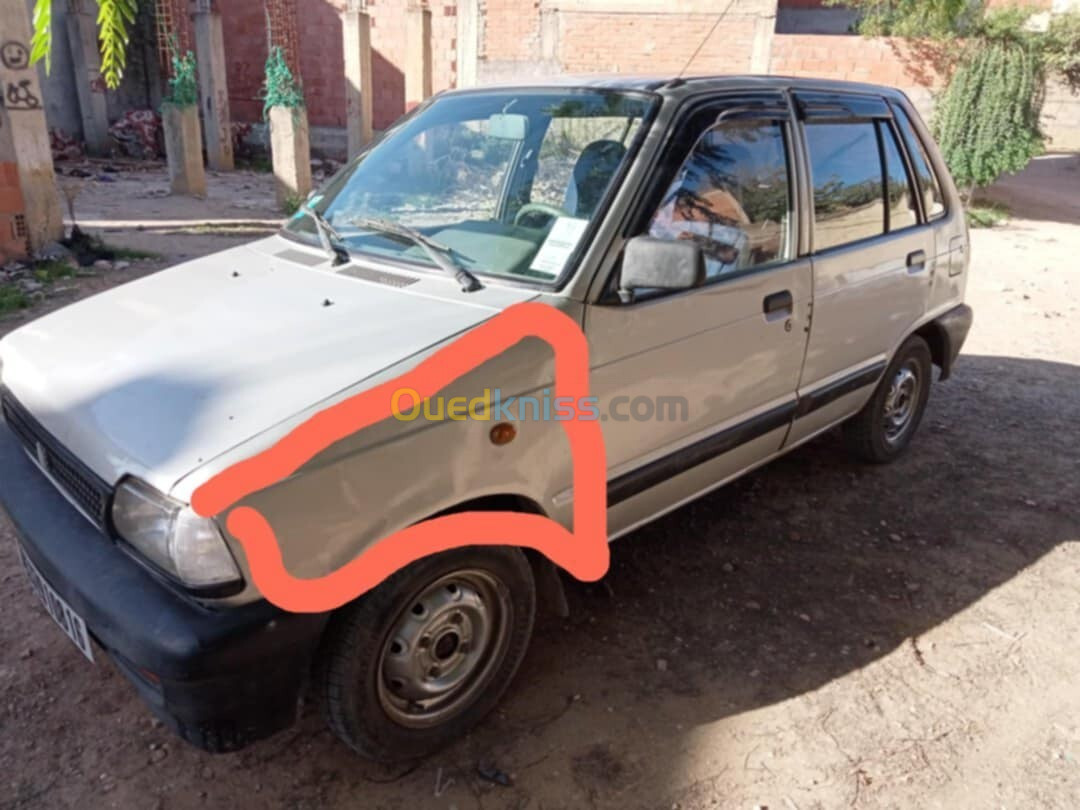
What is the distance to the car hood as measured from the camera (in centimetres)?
196

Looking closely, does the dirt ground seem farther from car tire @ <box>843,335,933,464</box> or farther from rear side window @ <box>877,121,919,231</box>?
rear side window @ <box>877,121,919,231</box>

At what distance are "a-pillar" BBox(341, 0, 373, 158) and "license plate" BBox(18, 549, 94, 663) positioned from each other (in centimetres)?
1113

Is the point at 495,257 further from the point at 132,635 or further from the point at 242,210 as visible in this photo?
the point at 242,210

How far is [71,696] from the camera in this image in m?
2.62

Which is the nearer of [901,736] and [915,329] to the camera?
[901,736]

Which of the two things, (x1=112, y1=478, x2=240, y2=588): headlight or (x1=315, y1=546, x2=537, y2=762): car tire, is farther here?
(x1=315, y1=546, x2=537, y2=762): car tire

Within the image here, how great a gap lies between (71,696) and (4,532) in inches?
48.4

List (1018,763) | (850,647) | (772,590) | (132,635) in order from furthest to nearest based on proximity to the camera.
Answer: (772,590), (850,647), (1018,763), (132,635)

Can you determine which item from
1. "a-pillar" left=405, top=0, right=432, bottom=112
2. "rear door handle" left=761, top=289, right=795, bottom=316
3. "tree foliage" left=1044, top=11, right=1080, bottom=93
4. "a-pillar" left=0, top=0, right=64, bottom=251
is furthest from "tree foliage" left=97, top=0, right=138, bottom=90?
"tree foliage" left=1044, top=11, right=1080, bottom=93

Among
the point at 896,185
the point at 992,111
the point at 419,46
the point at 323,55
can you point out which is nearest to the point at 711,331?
the point at 896,185

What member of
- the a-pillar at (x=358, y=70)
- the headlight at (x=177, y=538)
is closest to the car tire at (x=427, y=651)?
the headlight at (x=177, y=538)

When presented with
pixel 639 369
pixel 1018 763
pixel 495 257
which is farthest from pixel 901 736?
pixel 495 257

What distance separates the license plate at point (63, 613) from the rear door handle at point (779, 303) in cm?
239

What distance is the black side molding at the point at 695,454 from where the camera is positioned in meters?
2.71
